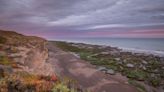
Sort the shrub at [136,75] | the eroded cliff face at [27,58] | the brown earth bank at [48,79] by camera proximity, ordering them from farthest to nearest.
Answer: the shrub at [136,75]
the eroded cliff face at [27,58]
the brown earth bank at [48,79]

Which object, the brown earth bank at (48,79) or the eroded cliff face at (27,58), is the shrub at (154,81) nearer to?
the brown earth bank at (48,79)

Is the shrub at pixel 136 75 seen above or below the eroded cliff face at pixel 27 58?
below

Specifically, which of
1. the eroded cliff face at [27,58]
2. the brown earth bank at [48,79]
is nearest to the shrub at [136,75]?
the brown earth bank at [48,79]

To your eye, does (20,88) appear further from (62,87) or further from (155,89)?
(155,89)

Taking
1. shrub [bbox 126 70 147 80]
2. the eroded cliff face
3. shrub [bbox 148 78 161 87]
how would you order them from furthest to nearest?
1. shrub [bbox 126 70 147 80]
2. shrub [bbox 148 78 161 87]
3. the eroded cliff face

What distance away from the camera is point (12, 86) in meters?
6.94

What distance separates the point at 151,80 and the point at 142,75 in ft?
6.63

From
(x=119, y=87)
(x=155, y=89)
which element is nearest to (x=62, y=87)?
(x=119, y=87)

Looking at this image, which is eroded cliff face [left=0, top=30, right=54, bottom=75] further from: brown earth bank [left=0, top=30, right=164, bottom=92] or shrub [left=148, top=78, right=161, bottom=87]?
shrub [left=148, top=78, right=161, bottom=87]

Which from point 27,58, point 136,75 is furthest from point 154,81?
point 27,58

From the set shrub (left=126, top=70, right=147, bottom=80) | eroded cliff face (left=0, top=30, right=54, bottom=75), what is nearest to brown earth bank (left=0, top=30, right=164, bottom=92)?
eroded cliff face (left=0, top=30, right=54, bottom=75)

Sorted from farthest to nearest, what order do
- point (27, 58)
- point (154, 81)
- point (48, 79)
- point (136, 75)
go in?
point (136, 75) → point (154, 81) → point (27, 58) → point (48, 79)

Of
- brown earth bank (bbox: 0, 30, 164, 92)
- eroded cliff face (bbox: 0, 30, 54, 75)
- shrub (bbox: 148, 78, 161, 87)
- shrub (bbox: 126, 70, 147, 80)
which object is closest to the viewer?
brown earth bank (bbox: 0, 30, 164, 92)

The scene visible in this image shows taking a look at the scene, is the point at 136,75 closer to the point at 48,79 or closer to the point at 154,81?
the point at 154,81
